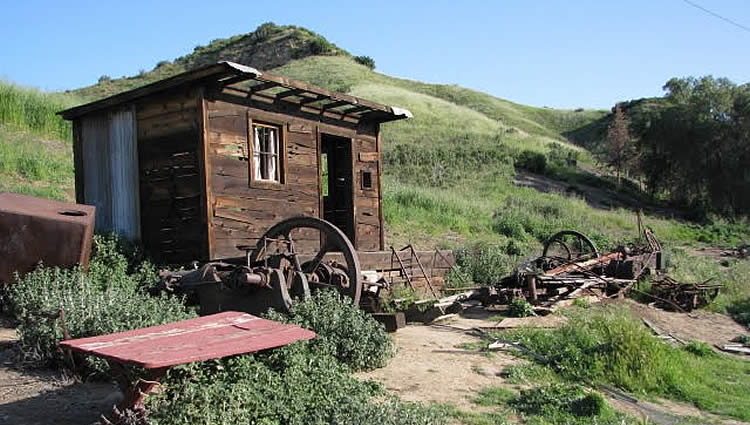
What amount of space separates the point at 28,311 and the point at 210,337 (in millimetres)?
3373

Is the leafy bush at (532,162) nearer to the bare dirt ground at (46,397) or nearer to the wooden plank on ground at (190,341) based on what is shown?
the bare dirt ground at (46,397)

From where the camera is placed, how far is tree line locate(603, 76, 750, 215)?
33.8m

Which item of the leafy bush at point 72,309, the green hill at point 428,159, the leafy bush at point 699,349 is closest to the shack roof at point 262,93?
the leafy bush at point 72,309

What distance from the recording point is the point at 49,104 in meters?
22.0

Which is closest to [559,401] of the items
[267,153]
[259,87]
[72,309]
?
[72,309]

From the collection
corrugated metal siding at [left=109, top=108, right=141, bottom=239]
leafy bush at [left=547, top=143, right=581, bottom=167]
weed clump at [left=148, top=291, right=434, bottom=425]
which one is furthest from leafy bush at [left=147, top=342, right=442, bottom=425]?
leafy bush at [left=547, top=143, right=581, bottom=167]

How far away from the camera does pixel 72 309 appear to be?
6188 mm

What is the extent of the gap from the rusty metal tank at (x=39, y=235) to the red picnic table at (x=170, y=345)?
4.07 m

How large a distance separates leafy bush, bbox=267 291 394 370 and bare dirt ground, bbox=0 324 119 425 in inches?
75.8

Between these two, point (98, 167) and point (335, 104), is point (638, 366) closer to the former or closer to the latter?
point (335, 104)

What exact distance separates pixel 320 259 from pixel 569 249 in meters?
8.09

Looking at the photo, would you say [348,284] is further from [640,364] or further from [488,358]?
[640,364]

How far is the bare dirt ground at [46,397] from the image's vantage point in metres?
4.56

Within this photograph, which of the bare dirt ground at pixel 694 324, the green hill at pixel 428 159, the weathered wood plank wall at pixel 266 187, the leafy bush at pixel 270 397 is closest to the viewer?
the leafy bush at pixel 270 397
